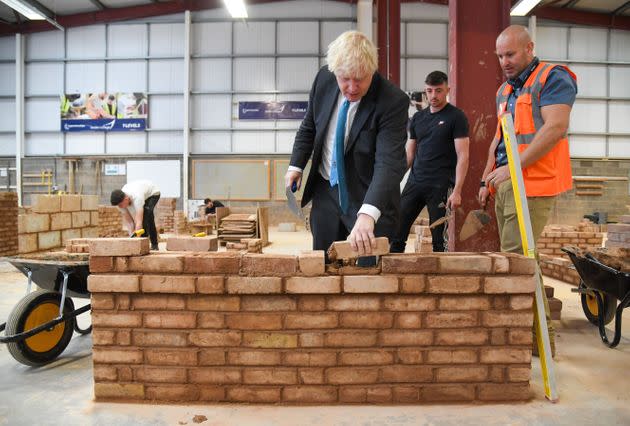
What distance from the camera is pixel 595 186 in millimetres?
16922

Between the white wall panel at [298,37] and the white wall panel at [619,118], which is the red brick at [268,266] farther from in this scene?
the white wall panel at [619,118]

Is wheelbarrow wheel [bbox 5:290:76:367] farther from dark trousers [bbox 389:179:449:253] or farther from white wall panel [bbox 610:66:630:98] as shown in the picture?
white wall panel [bbox 610:66:630:98]

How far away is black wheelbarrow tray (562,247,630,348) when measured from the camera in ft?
10.2

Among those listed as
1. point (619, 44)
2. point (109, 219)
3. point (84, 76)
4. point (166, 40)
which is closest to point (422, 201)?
point (109, 219)

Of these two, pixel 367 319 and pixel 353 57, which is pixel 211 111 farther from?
pixel 367 319

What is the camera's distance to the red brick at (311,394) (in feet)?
7.74

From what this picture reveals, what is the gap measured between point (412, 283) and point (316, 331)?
22.0 inches

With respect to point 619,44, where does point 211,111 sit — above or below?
below

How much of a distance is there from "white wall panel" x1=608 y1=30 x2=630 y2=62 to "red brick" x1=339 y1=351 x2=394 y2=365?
19245 millimetres

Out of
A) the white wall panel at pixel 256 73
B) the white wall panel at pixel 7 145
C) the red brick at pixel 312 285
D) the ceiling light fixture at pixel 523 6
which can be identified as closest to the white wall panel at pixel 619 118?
the ceiling light fixture at pixel 523 6

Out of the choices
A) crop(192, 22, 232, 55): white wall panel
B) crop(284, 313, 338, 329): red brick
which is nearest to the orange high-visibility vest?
crop(284, 313, 338, 329): red brick

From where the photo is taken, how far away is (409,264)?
91.0 inches

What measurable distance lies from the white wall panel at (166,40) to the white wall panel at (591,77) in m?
14.7

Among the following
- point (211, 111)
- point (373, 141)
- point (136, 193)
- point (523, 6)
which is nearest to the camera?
point (373, 141)
